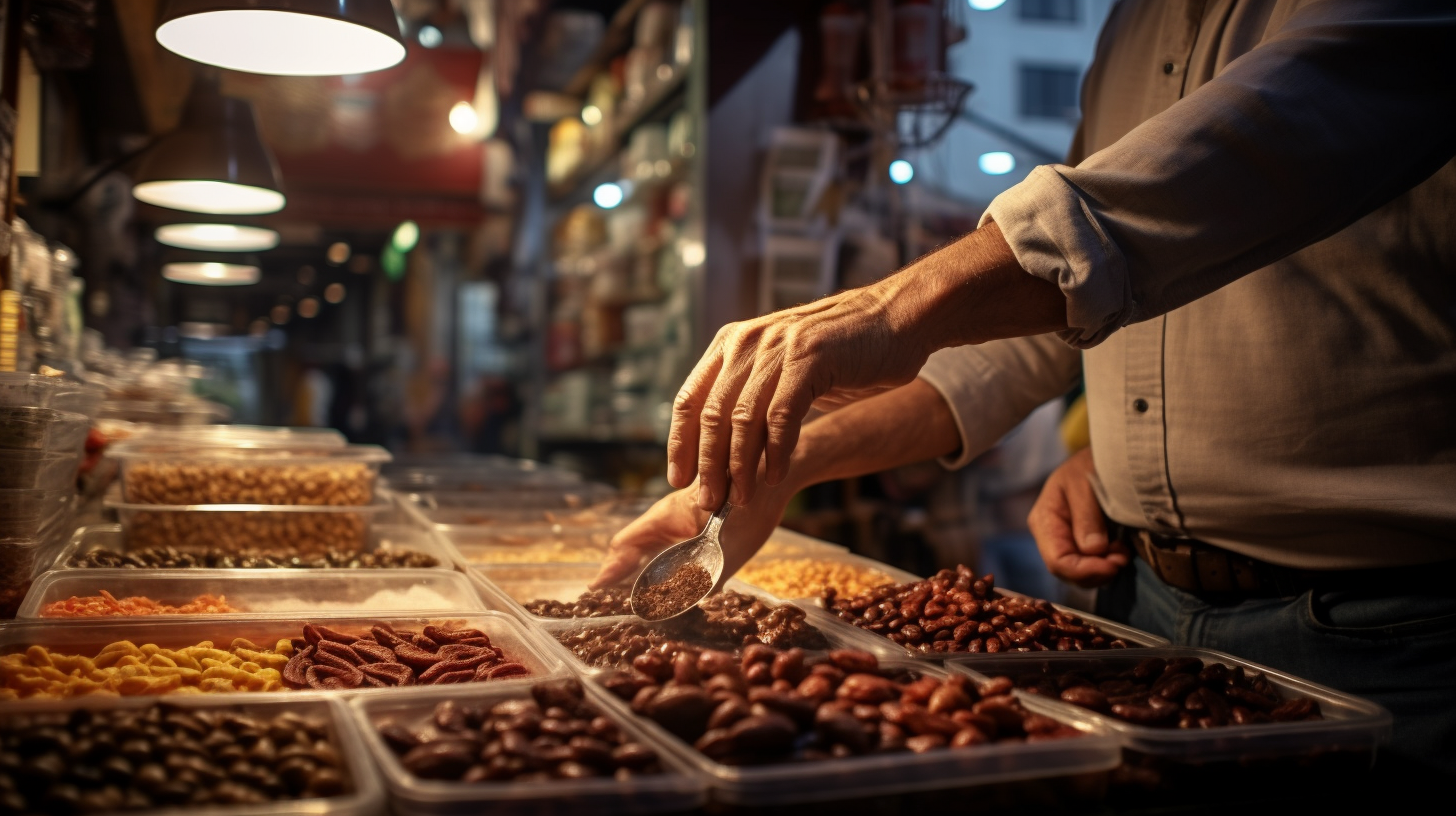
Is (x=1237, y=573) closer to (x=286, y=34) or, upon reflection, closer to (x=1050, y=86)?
(x=286, y=34)

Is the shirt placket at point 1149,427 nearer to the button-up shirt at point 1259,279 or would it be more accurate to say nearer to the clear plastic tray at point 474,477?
the button-up shirt at point 1259,279

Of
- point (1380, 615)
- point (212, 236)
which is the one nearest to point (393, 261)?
point (212, 236)

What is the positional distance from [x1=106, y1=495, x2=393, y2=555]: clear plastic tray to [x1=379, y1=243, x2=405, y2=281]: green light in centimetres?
1054

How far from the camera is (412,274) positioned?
1328 cm

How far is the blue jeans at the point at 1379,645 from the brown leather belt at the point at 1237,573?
1 cm

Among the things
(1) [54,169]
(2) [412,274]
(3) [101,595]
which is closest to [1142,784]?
(3) [101,595]

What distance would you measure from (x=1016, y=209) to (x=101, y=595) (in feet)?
5.04

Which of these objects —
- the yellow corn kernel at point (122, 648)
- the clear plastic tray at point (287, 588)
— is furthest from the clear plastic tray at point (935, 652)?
the yellow corn kernel at point (122, 648)

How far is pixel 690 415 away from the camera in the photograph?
4.64 feet

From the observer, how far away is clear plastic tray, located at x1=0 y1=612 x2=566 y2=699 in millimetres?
1369

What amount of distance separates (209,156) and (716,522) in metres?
2.15

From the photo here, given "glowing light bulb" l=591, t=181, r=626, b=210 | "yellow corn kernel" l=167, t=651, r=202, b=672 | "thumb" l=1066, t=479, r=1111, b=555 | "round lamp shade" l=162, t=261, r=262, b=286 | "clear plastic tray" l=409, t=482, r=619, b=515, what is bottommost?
"yellow corn kernel" l=167, t=651, r=202, b=672

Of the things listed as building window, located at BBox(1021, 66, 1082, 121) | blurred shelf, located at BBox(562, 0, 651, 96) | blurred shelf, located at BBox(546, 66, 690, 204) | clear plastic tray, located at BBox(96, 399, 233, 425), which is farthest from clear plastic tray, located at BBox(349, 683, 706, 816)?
building window, located at BBox(1021, 66, 1082, 121)

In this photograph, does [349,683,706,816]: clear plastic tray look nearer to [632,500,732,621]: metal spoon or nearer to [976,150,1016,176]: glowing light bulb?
[632,500,732,621]: metal spoon
